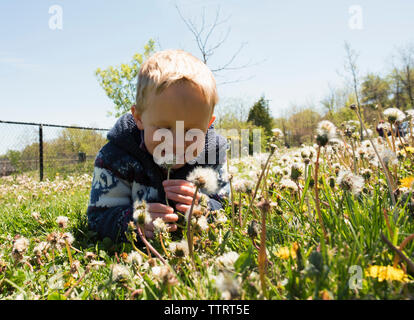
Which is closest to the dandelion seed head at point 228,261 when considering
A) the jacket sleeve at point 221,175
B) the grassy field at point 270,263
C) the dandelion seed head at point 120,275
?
the grassy field at point 270,263

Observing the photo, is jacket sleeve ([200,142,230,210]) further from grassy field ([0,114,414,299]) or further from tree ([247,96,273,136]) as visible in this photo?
tree ([247,96,273,136])

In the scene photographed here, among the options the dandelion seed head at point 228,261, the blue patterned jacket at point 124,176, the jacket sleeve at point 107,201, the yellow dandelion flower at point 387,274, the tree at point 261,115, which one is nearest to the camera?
the yellow dandelion flower at point 387,274

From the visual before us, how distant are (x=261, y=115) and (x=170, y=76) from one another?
30.7m

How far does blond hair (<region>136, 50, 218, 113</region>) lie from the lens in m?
1.45

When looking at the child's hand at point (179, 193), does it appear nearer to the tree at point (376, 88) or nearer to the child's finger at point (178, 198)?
the child's finger at point (178, 198)

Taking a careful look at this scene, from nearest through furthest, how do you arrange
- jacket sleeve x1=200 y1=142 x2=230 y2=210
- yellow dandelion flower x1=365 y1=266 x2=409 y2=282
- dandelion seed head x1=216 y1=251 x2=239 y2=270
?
1. yellow dandelion flower x1=365 y1=266 x2=409 y2=282
2. dandelion seed head x1=216 y1=251 x2=239 y2=270
3. jacket sleeve x1=200 y1=142 x2=230 y2=210

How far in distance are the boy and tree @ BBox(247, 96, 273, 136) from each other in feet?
96.0

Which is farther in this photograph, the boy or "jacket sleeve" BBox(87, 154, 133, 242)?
"jacket sleeve" BBox(87, 154, 133, 242)

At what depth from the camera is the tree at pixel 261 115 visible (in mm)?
31000

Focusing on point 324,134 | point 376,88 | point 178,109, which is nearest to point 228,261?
point 324,134

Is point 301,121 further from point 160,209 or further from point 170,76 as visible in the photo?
Result: point 160,209

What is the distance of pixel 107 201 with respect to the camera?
1.85 metres

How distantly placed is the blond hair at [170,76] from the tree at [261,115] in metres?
29.4

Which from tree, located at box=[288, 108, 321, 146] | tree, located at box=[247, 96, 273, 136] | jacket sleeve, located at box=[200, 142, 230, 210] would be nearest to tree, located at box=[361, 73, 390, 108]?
tree, located at box=[288, 108, 321, 146]
